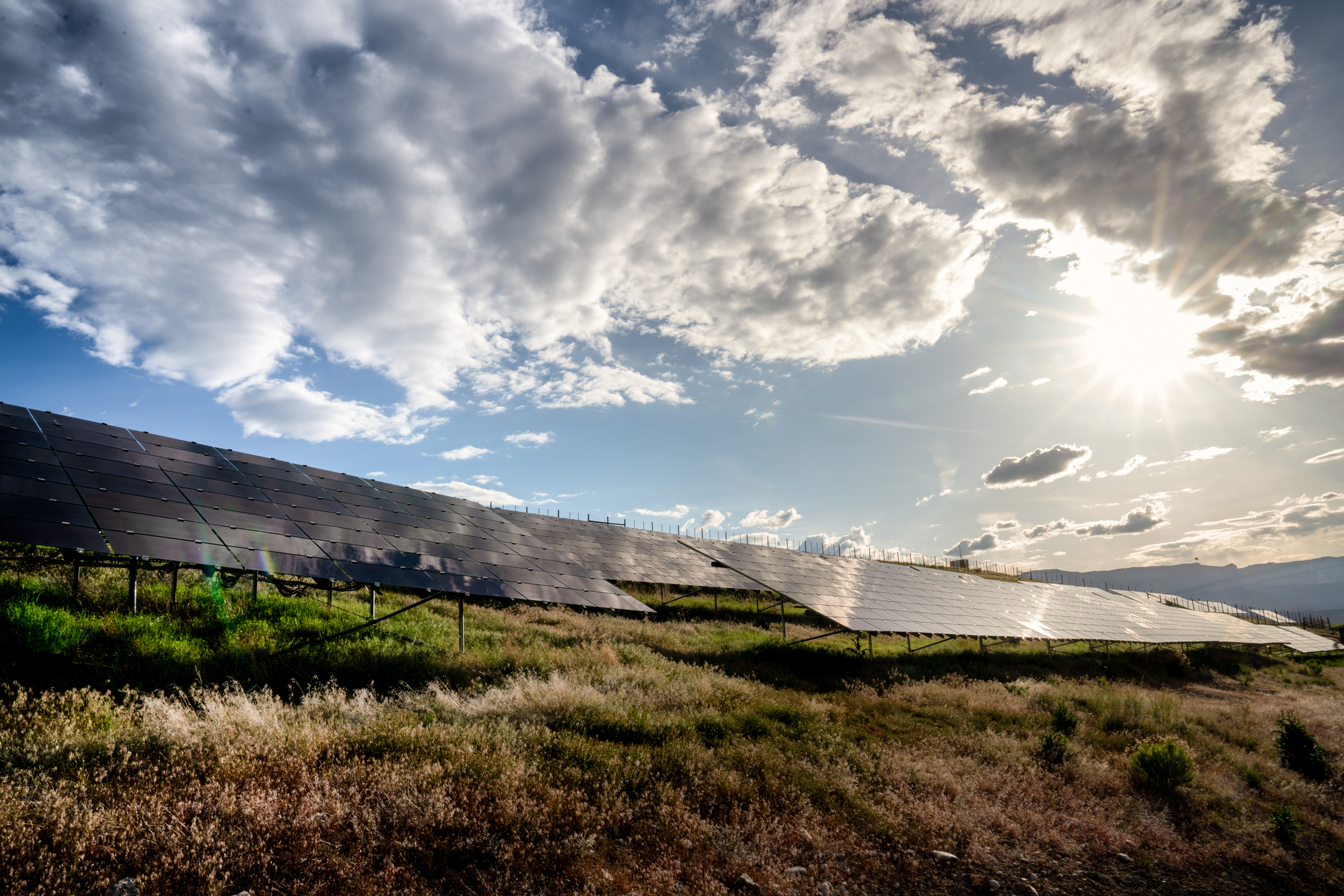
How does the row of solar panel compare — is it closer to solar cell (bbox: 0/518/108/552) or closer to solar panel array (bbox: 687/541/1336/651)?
solar panel array (bbox: 687/541/1336/651)

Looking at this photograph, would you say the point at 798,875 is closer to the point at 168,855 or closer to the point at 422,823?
the point at 422,823

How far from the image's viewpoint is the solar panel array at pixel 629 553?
29.8 m

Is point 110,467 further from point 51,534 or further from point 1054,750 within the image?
point 1054,750

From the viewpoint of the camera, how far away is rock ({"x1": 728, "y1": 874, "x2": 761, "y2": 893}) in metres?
6.74

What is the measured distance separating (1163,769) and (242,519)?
67.9 feet

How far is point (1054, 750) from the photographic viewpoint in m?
12.9

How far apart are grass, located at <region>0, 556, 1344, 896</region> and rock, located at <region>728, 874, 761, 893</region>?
0.11 metres

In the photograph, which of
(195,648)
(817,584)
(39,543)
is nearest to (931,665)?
(817,584)

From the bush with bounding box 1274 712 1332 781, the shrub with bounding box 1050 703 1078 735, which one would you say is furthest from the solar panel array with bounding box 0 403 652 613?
the bush with bounding box 1274 712 1332 781

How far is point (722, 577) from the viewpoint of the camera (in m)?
33.9

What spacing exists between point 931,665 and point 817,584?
5.79m

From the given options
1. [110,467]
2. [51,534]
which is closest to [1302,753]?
[51,534]

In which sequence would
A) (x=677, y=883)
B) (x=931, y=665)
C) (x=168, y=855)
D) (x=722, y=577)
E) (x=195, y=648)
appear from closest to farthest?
(x=168, y=855) < (x=677, y=883) < (x=195, y=648) < (x=931, y=665) < (x=722, y=577)

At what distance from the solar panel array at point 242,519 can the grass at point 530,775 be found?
7.03 feet
